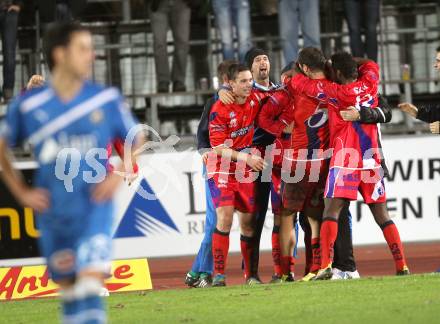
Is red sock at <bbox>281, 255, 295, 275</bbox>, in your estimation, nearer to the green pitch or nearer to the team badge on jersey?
the green pitch

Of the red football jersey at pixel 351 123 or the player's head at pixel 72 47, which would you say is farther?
the red football jersey at pixel 351 123

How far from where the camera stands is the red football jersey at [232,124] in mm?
10797

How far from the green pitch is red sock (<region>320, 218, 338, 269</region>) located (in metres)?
0.39

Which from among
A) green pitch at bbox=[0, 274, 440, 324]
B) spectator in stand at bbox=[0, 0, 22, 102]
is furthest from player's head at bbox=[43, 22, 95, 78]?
spectator in stand at bbox=[0, 0, 22, 102]

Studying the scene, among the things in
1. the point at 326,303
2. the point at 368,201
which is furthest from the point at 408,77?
the point at 326,303

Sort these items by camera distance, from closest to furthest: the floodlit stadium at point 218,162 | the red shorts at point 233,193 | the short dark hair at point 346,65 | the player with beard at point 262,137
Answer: the floodlit stadium at point 218,162
the short dark hair at point 346,65
the red shorts at point 233,193
the player with beard at point 262,137

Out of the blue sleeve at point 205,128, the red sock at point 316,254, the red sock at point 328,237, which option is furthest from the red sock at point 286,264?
the blue sleeve at point 205,128

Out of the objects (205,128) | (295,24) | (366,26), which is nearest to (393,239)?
(205,128)

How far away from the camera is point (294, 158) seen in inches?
436

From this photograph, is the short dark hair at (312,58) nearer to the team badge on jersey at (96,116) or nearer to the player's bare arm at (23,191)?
the team badge on jersey at (96,116)

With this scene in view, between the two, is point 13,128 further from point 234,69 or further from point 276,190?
point 276,190

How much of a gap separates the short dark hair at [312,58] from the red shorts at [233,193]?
1.31 meters

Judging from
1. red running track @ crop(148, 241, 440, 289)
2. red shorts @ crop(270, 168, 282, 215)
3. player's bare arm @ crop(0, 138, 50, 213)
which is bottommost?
red running track @ crop(148, 241, 440, 289)

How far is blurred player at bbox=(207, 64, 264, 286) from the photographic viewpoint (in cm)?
1073
